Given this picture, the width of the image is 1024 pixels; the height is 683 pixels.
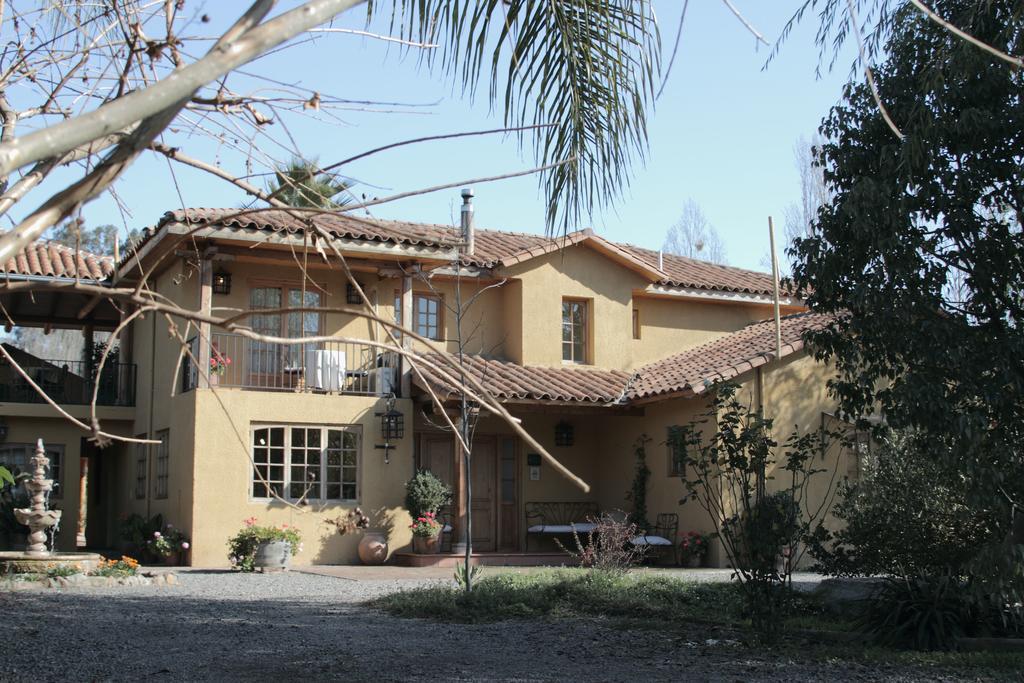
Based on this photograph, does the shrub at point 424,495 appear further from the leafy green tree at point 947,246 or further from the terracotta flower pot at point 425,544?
the leafy green tree at point 947,246

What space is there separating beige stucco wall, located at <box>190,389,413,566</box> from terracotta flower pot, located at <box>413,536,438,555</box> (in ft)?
1.68

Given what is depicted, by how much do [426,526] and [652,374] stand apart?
525 centimetres

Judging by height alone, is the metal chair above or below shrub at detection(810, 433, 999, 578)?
below

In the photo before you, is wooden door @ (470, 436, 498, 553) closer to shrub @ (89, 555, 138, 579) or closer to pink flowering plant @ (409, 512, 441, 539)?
pink flowering plant @ (409, 512, 441, 539)

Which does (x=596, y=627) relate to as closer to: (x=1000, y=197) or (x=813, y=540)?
(x=813, y=540)

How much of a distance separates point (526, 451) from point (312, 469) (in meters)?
4.01

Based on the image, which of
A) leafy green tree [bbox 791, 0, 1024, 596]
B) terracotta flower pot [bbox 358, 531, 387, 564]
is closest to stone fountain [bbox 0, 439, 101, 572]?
terracotta flower pot [bbox 358, 531, 387, 564]

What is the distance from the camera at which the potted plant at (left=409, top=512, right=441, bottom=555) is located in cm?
1672

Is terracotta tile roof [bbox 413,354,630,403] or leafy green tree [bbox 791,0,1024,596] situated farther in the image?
terracotta tile roof [bbox 413,354,630,403]

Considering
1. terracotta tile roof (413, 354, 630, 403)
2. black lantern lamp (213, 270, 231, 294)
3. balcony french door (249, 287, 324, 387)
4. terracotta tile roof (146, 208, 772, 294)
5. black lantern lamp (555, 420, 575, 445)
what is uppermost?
terracotta tile roof (146, 208, 772, 294)

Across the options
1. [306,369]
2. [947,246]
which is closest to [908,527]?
[947,246]

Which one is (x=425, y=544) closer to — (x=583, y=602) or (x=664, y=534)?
(x=664, y=534)

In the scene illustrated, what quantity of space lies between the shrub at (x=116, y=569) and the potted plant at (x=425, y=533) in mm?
4501

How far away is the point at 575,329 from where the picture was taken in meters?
20.2
